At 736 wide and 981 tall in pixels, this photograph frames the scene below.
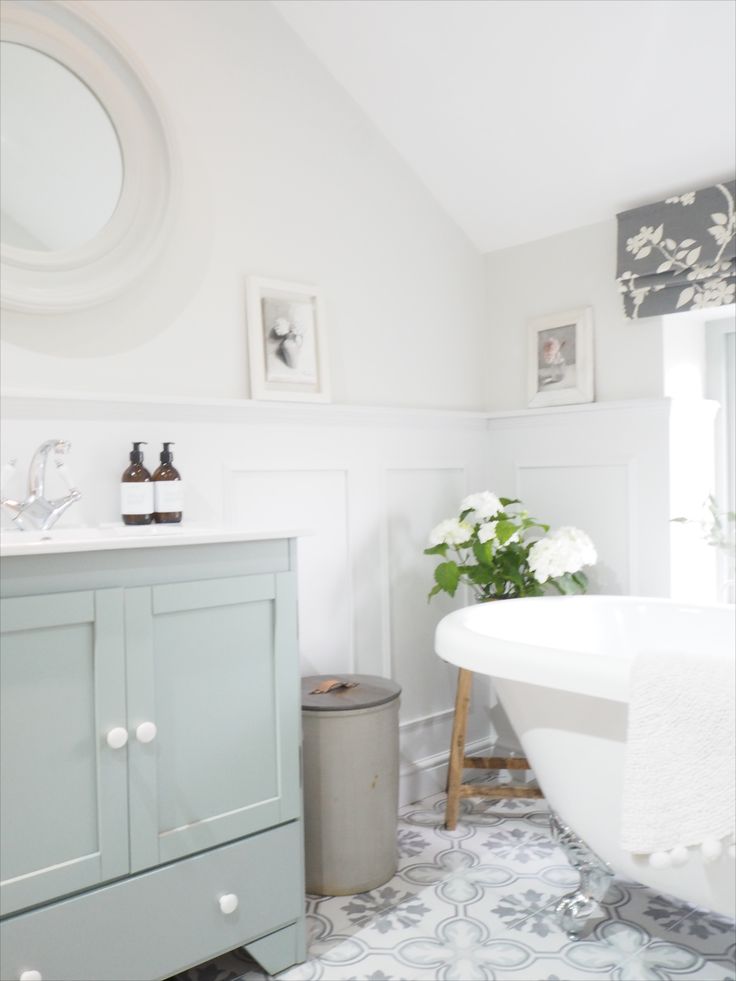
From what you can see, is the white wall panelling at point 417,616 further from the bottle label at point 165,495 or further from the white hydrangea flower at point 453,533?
the bottle label at point 165,495

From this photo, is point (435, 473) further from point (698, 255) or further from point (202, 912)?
point (202, 912)

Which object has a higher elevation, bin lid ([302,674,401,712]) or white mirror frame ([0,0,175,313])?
white mirror frame ([0,0,175,313])

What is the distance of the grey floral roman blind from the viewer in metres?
2.45

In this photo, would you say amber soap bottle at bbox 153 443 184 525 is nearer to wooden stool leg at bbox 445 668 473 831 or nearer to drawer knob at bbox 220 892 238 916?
drawer knob at bbox 220 892 238 916

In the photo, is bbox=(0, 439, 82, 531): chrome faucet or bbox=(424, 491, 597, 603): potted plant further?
bbox=(424, 491, 597, 603): potted plant

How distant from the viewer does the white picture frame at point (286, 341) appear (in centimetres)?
250

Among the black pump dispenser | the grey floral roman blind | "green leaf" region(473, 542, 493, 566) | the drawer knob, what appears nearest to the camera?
the drawer knob

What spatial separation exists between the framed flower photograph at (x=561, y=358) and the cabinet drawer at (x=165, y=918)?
1668 millimetres

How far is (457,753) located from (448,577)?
0.54 m

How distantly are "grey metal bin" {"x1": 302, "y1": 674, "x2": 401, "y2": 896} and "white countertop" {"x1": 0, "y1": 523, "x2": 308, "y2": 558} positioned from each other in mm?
552

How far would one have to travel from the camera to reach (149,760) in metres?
1.69

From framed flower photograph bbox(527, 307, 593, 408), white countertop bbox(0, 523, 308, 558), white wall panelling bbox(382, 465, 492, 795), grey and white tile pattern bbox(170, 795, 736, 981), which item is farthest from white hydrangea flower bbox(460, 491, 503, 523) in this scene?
grey and white tile pattern bbox(170, 795, 736, 981)

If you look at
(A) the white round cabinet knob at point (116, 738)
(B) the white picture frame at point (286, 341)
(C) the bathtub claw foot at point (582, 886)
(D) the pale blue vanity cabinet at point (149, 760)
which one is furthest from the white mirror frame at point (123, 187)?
(C) the bathtub claw foot at point (582, 886)

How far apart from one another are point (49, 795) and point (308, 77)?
84.5 inches
